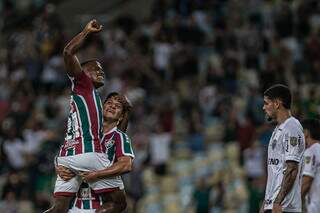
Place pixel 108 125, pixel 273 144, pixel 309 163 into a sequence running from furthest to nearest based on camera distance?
1. pixel 309 163
2. pixel 108 125
3. pixel 273 144

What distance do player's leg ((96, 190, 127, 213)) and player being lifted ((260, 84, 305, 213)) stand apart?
4.73 feet

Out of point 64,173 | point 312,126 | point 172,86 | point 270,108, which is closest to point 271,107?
point 270,108

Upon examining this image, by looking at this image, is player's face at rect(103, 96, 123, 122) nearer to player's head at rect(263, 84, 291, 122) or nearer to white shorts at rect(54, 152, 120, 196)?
white shorts at rect(54, 152, 120, 196)

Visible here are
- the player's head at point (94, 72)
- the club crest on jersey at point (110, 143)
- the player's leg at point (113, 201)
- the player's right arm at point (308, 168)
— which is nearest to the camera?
the player's head at point (94, 72)

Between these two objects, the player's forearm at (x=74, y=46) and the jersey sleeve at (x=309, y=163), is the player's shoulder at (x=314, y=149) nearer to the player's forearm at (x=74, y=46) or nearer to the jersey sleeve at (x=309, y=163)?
the jersey sleeve at (x=309, y=163)

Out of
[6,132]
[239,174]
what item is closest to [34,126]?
[6,132]

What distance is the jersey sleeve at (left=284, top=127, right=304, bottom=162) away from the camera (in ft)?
34.7

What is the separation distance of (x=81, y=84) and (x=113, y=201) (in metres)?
1.25

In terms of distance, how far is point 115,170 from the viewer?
34.9 feet

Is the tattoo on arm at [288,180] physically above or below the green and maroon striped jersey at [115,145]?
below

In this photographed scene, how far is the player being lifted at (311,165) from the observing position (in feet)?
39.5

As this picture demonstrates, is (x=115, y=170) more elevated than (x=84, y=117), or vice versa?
(x=84, y=117)

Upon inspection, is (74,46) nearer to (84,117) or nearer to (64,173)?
(84,117)

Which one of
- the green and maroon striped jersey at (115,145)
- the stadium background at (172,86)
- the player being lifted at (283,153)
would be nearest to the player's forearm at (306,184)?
the player being lifted at (283,153)
